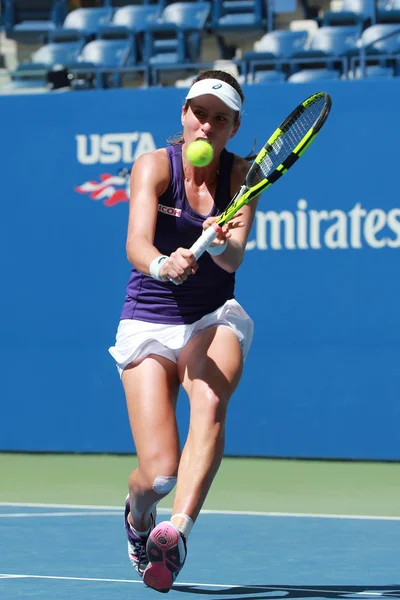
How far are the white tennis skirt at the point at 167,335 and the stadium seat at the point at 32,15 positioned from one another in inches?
429

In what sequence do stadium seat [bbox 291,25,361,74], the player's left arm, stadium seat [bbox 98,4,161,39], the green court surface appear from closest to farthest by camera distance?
the player's left arm, the green court surface, stadium seat [bbox 291,25,361,74], stadium seat [bbox 98,4,161,39]

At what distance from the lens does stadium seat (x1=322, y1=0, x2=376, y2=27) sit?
1265 cm

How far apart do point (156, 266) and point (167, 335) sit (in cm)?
51

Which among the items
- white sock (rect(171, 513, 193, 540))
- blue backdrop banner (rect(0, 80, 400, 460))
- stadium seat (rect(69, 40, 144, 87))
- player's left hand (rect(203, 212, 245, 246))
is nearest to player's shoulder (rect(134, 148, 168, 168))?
player's left hand (rect(203, 212, 245, 246))

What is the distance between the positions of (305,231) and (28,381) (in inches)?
91.4

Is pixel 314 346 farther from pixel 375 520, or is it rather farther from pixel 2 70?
pixel 2 70

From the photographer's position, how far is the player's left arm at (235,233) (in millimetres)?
4355

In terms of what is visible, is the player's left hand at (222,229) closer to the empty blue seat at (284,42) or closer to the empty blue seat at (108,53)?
the empty blue seat at (284,42)

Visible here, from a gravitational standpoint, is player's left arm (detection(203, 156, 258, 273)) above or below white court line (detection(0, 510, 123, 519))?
above

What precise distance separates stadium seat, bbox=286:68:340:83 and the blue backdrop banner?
9.90 ft

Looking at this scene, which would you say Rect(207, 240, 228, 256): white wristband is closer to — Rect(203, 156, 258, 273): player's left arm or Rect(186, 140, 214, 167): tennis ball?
Rect(203, 156, 258, 273): player's left arm

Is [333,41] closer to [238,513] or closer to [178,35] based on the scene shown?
[178,35]

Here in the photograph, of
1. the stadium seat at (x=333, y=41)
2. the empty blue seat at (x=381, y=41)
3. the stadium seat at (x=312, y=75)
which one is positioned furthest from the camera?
the stadium seat at (x=333, y=41)

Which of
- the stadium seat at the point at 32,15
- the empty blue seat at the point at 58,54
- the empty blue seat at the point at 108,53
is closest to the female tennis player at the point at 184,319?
the empty blue seat at the point at 108,53
